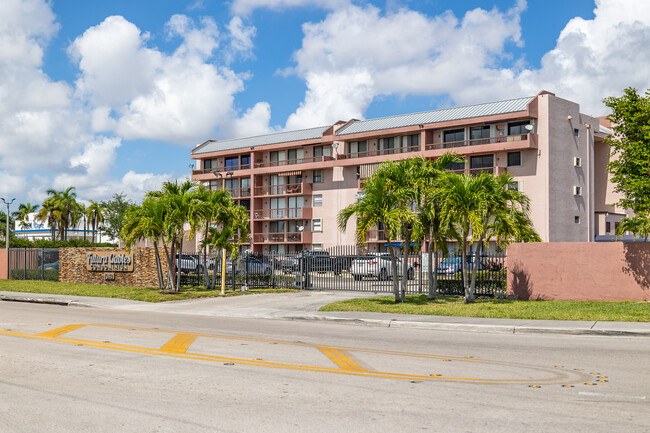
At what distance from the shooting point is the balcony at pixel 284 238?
6394 cm

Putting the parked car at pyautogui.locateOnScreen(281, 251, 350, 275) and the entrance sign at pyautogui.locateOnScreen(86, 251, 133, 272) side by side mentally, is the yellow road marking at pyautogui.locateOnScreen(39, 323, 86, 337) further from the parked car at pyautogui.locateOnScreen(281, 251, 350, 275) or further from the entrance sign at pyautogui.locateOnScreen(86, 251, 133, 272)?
the entrance sign at pyautogui.locateOnScreen(86, 251, 133, 272)

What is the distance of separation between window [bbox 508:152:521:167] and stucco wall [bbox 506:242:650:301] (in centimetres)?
2948

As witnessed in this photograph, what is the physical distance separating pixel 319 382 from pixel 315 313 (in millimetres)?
11001

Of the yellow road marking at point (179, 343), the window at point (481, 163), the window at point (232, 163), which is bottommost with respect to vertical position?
the yellow road marking at point (179, 343)

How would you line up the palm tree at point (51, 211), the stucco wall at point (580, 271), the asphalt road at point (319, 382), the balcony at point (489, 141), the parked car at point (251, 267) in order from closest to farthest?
1. the asphalt road at point (319, 382)
2. the stucco wall at point (580, 271)
3. the parked car at point (251, 267)
4. the balcony at point (489, 141)
5. the palm tree at point (51, 211)

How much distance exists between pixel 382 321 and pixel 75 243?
52.0 metres

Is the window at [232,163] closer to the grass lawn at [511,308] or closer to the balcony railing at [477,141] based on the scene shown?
the balcony railing at [477,141]

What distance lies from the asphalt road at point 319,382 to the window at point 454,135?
40.3 m

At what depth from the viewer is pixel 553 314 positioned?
58.1 feet

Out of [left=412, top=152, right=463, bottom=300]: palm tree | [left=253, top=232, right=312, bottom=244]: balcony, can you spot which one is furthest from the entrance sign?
[left=253, top=232, right=312, bottom=244]: balcony

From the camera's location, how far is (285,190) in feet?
218

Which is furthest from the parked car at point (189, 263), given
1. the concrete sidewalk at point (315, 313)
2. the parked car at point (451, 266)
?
the parked car at point (451, 266)

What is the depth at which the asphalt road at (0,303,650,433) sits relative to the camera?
6816 millimetres

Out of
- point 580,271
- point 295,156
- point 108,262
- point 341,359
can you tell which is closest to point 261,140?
point 295,156
